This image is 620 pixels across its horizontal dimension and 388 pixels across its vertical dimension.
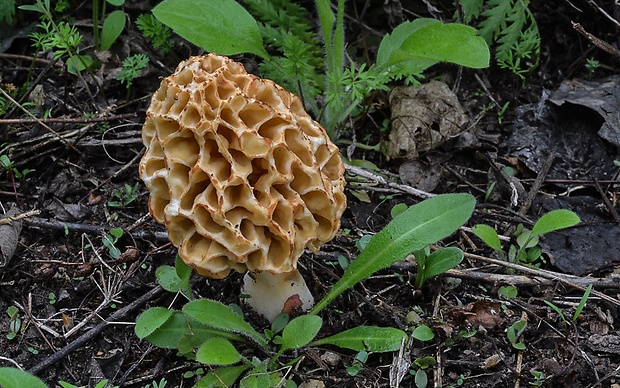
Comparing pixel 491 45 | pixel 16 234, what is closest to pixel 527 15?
pixel 491 45

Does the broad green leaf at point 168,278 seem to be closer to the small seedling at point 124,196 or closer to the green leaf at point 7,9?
the small seedling at point 124,196

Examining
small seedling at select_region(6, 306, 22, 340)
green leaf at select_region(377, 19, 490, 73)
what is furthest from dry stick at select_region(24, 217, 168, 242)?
green leaf at select_region(377, 19, 490, 73)

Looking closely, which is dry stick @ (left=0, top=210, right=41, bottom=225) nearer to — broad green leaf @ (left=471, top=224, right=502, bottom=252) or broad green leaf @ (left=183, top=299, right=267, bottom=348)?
broad green leaf @ (left=183, top=299, right=267, bottom=348)

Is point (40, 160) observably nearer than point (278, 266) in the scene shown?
No

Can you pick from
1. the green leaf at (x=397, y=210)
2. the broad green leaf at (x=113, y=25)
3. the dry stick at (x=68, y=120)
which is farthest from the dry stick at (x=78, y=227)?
the broad green leaf at (x=113, y=25)

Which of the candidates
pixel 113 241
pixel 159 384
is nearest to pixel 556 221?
pixel 159 384

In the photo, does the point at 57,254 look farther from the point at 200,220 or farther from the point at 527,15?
the point at 527,15
